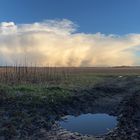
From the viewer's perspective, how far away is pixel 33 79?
43.1 m

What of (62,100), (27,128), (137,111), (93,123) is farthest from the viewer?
(62,100)

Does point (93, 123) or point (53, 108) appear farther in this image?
point (53, 108)

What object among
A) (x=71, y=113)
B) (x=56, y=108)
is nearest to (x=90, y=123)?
(x=71, y=113)

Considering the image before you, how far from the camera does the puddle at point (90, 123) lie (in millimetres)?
19358

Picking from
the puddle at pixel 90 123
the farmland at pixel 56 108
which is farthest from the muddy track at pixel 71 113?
the puddle at pixel 90 123

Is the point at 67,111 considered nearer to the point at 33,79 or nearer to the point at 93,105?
the point at 93,105

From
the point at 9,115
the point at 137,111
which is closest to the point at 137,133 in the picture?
the point at 137,111

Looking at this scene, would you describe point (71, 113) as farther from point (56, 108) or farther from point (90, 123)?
point (90, 123)

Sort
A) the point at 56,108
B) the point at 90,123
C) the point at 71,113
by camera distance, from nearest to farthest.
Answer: the point at 90,123 < the point at 56,108 < the point at 71,113

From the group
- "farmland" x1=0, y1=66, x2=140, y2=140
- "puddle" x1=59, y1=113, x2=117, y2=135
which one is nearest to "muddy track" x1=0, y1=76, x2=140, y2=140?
"farmland" x1=0, y1=66, x2=140, y2=140

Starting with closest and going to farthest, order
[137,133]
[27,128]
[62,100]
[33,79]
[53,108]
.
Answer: [137,133], [27,128], [53,108], [62,100], [33,79]

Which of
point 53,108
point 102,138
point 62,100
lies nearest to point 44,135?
point 102,138

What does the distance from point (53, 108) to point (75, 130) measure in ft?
13.9

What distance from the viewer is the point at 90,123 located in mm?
20984
